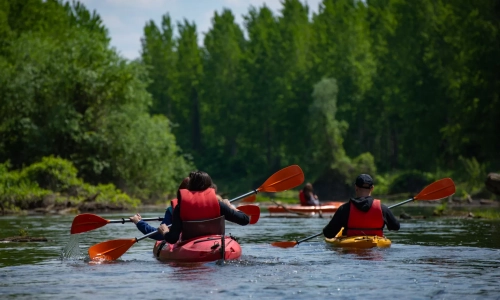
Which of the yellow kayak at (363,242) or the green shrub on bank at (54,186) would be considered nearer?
the yellow kayak at (363,242)

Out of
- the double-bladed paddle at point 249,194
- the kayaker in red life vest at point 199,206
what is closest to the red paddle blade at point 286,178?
the double-bladed paddle at point 249,194

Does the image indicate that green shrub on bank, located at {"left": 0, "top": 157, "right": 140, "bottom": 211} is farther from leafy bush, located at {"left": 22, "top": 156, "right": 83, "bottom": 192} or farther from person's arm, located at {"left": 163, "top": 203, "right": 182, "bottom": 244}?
person's arm, located at {"left": 163, "top": 203, "right": 182, "bottom": 244}

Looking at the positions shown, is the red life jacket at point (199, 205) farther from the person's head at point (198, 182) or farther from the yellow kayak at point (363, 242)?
the yellow kayak at point (363, 242)

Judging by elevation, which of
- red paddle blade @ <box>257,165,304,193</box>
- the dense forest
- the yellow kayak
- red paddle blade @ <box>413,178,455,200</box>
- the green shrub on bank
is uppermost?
the dense forest

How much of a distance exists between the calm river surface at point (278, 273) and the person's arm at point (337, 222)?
0.31 meters

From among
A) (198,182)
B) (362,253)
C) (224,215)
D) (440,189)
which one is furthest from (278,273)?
(440,189)

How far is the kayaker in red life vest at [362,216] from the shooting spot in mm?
12359

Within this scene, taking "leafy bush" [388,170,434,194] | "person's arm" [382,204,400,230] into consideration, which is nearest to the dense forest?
"leafy bush" [388,170,434,194]

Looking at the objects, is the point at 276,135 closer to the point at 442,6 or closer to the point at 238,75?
the point at 238,75

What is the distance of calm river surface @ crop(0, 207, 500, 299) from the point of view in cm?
870

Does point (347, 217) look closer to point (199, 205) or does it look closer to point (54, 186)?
point (199, 205)

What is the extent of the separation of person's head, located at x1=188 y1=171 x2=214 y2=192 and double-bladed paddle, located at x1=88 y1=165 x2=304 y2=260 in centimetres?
150

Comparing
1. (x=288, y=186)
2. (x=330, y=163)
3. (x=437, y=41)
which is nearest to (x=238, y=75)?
(x=330, y=163)

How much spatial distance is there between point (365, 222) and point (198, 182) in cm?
278
